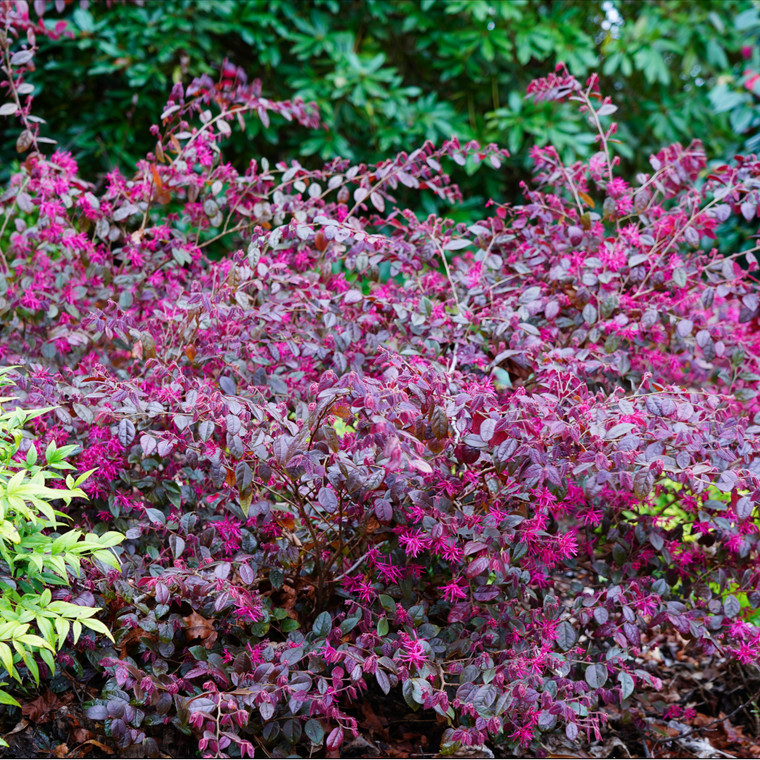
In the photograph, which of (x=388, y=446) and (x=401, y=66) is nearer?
(x=388, y=446)

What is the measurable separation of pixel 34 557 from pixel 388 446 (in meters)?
0.65

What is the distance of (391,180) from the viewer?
7.39 ft

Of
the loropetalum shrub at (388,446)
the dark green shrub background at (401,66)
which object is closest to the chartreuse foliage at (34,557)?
the loropetalum shrub at (388,446)

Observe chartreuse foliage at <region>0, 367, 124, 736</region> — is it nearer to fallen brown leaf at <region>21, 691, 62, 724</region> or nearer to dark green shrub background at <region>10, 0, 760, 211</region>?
fallen brown leaf at <region>21, 691, 62, 724</region>

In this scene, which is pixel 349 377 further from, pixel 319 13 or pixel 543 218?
pixel 319 13

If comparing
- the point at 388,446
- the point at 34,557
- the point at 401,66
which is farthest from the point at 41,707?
the point at 401,66

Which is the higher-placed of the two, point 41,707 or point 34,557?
point 34,557

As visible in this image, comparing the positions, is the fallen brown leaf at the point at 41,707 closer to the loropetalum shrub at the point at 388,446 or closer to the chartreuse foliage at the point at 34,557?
the loropetalum shrub at the point at 388,446

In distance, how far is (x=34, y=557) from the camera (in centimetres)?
128

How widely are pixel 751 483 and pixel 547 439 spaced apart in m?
0.46

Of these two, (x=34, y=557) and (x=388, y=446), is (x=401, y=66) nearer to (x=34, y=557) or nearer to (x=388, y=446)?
(x=388, y=446)

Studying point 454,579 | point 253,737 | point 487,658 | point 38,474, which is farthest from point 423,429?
point 253,737

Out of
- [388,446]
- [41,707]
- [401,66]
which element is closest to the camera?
[388,446]

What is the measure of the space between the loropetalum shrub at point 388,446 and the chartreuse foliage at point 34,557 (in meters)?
0.18
